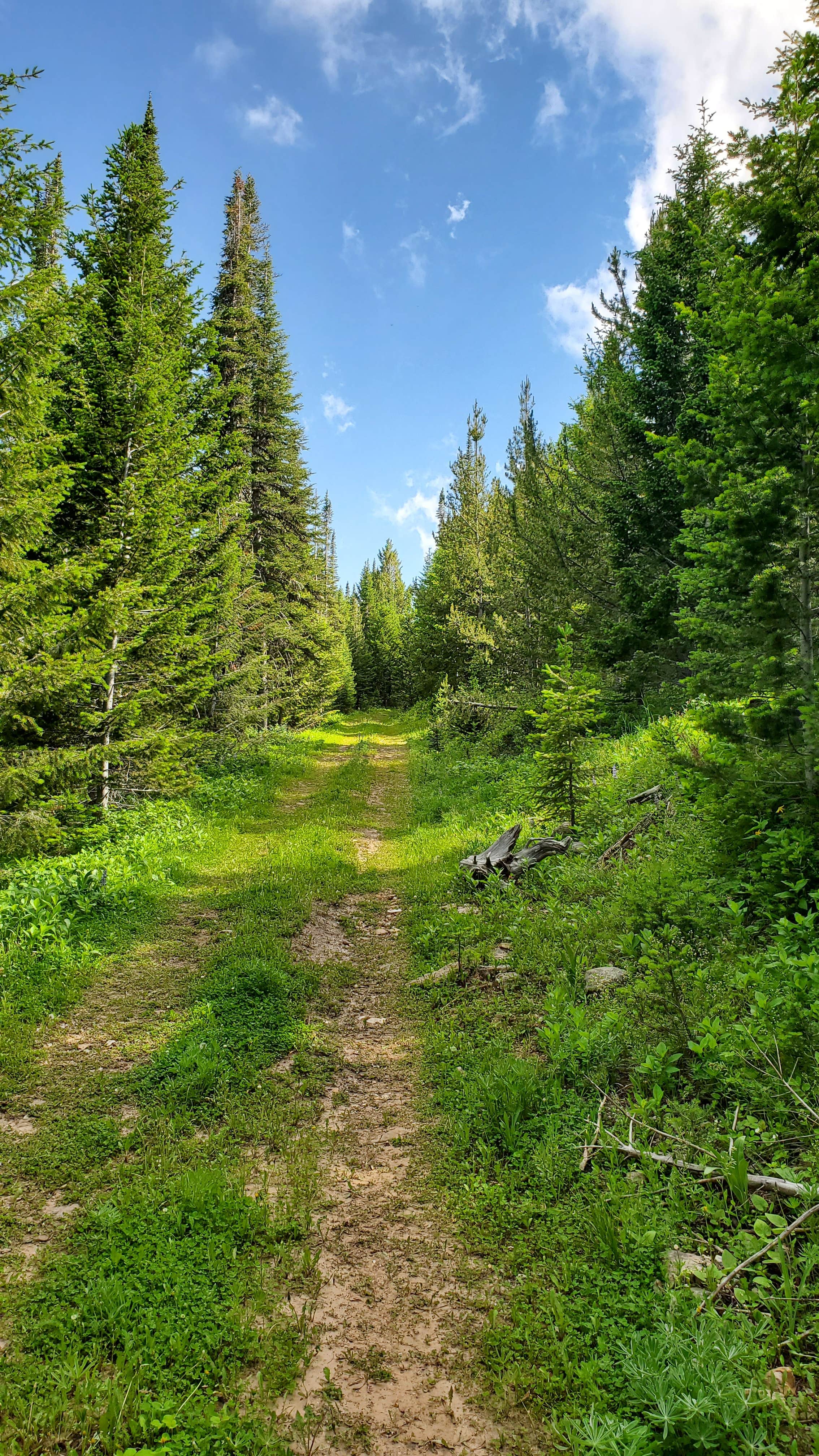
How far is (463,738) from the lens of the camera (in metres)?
21.4

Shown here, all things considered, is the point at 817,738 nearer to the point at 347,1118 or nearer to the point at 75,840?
the point at 347,1118

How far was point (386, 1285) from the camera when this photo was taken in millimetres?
3229

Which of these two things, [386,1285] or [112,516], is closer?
[386,1285]

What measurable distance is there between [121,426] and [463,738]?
13684mm

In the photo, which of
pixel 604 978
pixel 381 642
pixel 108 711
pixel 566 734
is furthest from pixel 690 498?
pixel 381 642

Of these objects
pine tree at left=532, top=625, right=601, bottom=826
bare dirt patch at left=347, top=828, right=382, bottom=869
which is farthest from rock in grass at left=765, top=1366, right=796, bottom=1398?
bare dirt patch at left=347, top=828, right=382, bottom=869

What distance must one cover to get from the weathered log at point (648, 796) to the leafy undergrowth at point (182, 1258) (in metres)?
5.63

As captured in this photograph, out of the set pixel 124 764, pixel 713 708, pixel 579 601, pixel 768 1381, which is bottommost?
pixel 768 1381

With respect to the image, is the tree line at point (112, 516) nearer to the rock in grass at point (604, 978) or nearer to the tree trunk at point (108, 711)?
the tree trunk at point (108, 711)

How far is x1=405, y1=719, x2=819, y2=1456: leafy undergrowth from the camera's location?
248 centimetres

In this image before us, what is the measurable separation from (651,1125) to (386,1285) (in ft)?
5.92

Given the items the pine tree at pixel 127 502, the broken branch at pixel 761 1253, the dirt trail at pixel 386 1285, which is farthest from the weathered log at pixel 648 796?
the pine tree at pixel 127 502

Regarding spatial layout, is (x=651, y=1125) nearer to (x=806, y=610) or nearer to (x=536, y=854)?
(x=806, y=610)

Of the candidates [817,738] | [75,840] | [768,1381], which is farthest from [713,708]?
[75,840]
